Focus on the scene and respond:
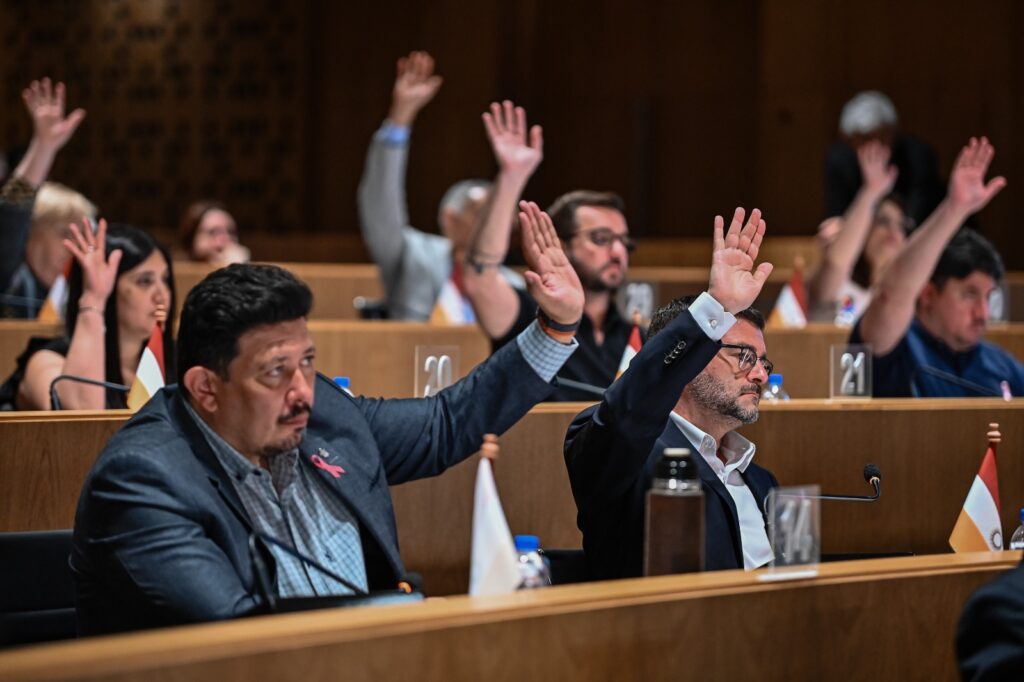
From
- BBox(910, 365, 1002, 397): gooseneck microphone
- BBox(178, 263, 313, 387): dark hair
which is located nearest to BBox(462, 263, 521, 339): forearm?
BBox(910, 365, 1002, 397): gooseneck microphone

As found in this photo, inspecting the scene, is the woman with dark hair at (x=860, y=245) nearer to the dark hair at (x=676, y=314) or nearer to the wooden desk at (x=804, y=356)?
the wooden desk at (x=804, y=356)

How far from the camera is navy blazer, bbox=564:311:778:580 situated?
2754 millimetres

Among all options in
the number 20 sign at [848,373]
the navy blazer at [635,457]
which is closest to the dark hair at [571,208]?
the number 20 sign at [848,373]

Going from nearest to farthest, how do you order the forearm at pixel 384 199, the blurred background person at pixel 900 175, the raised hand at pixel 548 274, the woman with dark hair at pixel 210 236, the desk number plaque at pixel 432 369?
the raised hand at pixel 548 274 < the desk number plaque at pixel 432 369 < the forearm at pixel 384 199 < the woman with dark hair at pixel 210 236 < the blurred background person at pixel 900 175

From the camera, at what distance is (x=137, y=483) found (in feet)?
8.00

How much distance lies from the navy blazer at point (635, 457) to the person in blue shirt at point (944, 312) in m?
1.89

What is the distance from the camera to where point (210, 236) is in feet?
25.5

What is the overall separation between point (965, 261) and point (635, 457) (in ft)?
8.04

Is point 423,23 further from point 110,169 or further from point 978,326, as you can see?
point 978,326

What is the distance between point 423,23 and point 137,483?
355 inches

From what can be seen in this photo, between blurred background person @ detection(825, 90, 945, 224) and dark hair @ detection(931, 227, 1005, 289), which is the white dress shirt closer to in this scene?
dark hair @ detection(931, 227, 1005, 289)

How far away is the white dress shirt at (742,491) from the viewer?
121 inches

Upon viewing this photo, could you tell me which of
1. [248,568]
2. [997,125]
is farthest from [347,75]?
[248,568]

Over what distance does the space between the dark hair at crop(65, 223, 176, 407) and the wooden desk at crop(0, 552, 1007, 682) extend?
2.43 m
